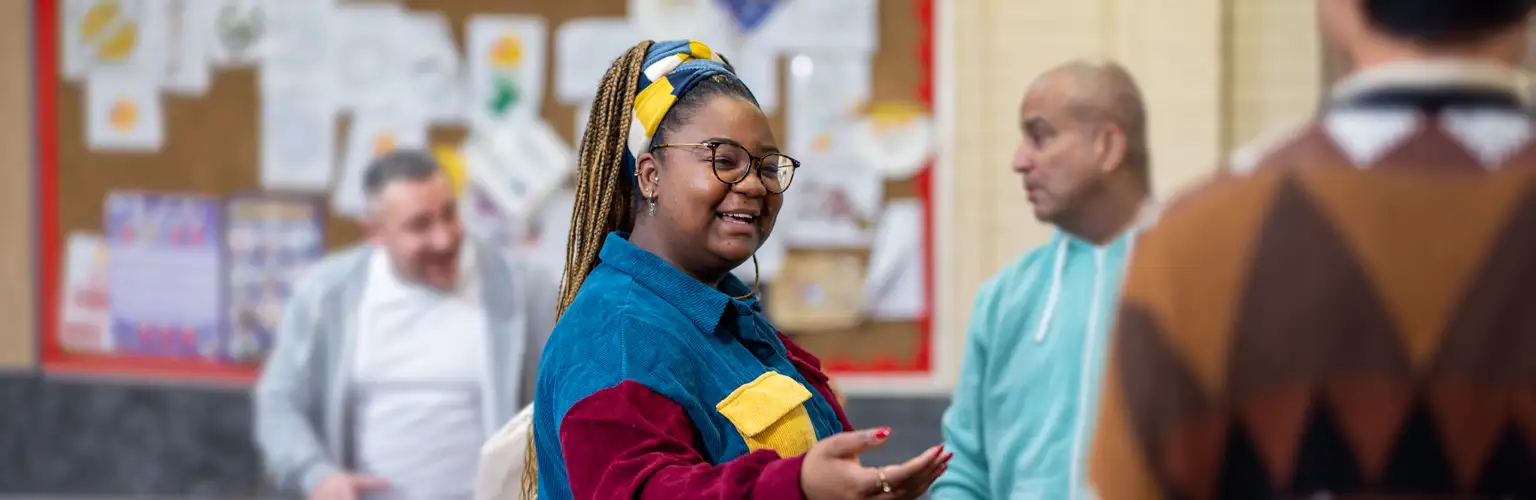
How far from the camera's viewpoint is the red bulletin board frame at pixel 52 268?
18.1 feet

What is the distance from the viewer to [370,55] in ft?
17.5

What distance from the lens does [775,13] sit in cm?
519

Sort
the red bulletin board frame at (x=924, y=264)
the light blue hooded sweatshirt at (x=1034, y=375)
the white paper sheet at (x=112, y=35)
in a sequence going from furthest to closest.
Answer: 1. the white paper sheet at (x=112, y=35)
2. the red bulletin board frame at (x=924, y=264)
3. the light blue hooded sweatshirt at (x=1034, y=375)

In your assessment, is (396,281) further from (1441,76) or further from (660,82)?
(1441,76)

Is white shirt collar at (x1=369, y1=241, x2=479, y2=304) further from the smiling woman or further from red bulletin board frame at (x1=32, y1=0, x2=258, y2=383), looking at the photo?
the smiling woman

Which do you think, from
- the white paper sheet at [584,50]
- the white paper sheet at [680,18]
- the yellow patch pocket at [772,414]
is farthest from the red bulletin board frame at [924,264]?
the yellow patch pocket at [772,414]

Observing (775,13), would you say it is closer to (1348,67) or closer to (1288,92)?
(1288,92)

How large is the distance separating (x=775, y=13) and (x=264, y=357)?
215cm

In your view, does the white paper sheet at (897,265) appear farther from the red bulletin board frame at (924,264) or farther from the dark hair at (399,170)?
the dark hair at (399,170)

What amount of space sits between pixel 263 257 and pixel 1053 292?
3433 millimetres

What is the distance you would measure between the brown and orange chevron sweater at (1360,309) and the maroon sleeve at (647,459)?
51 centimetres

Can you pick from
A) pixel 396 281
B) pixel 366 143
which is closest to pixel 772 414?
pixel 396 281

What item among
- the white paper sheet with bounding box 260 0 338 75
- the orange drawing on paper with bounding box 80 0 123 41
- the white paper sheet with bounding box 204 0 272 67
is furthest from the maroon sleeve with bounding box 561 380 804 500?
the orange drawing on paper with bounding box 80 0 123 41

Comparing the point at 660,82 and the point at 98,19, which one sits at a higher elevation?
the point at 98,19
